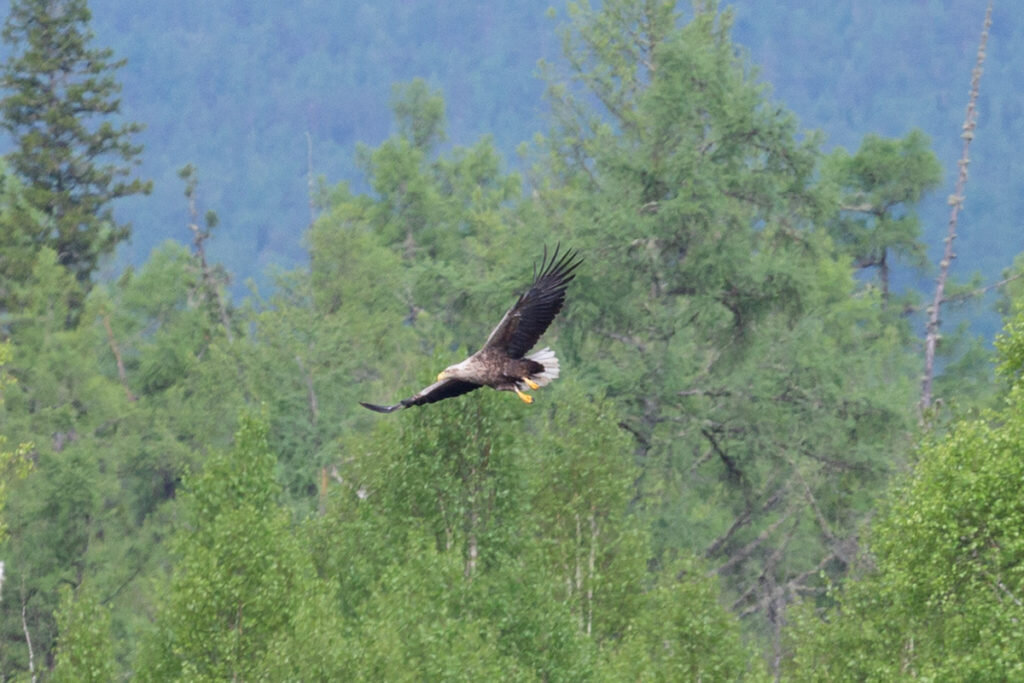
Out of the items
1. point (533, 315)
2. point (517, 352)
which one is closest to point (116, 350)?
point (517, 352)

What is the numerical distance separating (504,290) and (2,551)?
45.3 ft

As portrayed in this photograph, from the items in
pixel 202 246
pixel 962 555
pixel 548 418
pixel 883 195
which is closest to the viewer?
pixel 962 555

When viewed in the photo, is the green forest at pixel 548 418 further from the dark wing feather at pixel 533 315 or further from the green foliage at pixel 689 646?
the dark wing feather at pixel 533 315

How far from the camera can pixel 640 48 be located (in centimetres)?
4712

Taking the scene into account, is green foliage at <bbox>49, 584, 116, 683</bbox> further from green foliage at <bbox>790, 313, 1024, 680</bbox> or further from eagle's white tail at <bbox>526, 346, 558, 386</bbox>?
green foliage at <bbox>790, 313, 1024, 680</bbox>

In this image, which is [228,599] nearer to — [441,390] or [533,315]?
[441,390]

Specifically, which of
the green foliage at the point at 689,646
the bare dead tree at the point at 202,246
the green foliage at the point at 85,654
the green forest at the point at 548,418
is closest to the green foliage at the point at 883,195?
the green forest at the point at 548,418

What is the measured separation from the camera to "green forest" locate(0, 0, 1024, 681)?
2505 centimetres

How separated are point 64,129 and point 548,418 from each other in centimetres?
3374

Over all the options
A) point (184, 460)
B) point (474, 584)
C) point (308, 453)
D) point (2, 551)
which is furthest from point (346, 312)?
point (474, 584)

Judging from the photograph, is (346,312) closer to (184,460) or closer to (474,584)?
(184,460)

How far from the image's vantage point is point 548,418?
1425 inches

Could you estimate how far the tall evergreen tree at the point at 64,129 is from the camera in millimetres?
62938

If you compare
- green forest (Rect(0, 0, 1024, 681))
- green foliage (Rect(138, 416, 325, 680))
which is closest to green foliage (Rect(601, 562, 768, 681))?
green forest (Rect(0, 0, 1024, 681))
